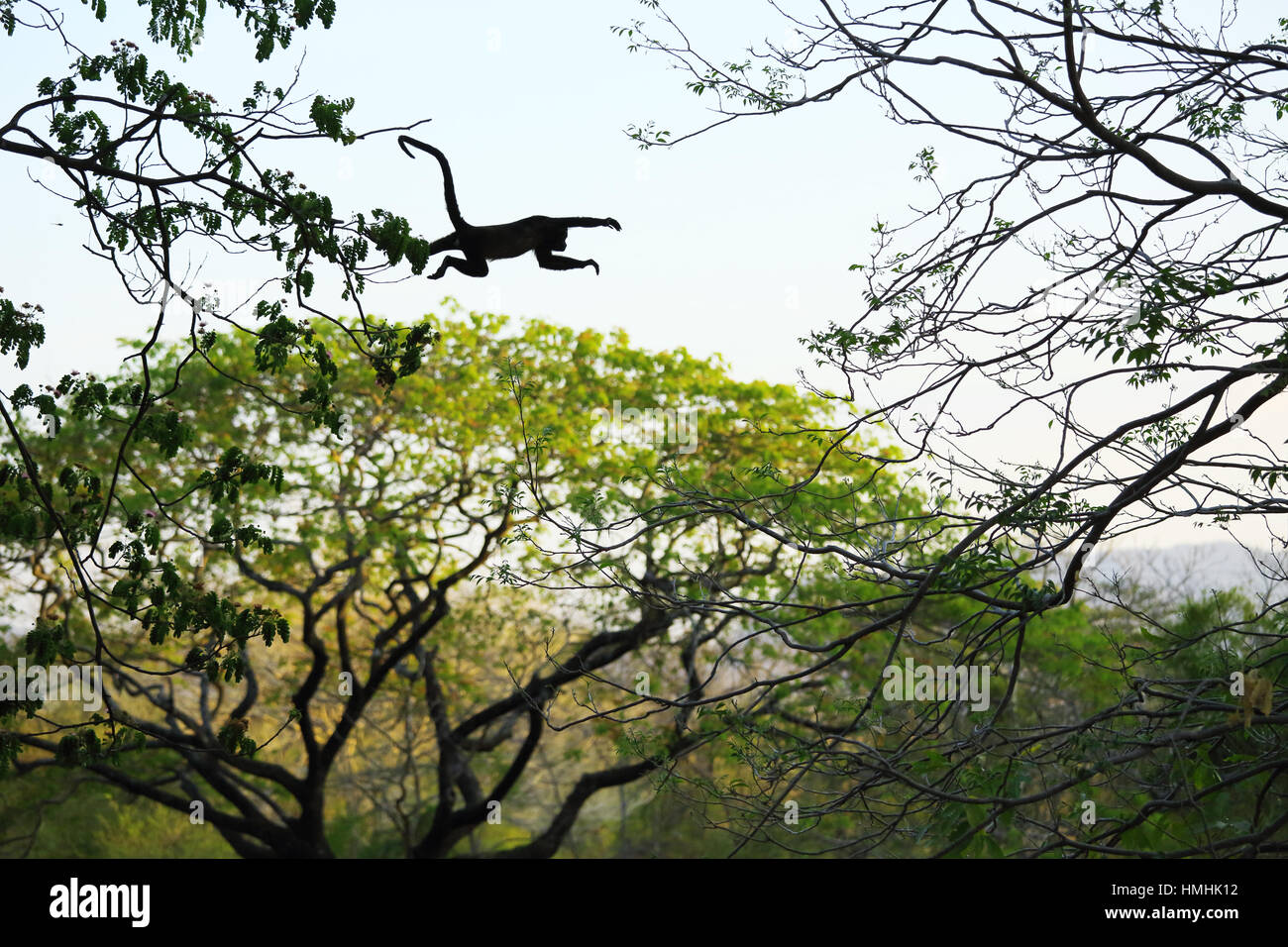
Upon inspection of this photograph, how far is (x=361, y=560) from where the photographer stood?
11.4m

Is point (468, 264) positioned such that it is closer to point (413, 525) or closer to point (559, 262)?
point (559, 262)

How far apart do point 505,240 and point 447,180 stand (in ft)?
0.97

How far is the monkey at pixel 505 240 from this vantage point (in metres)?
3.28

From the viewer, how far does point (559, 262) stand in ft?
11.1

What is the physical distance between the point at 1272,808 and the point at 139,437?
9083 mm

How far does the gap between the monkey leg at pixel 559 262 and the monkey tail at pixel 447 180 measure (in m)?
0.24

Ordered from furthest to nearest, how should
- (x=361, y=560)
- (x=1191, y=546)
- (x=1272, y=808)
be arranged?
(x=1191, y=546) < (x=361, y=560) < (x=1272, y=808)

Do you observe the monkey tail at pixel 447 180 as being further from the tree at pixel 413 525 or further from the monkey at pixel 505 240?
the tree at pixel 413 525

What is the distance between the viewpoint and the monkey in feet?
10.7

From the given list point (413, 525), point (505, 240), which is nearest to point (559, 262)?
point (505, 240)

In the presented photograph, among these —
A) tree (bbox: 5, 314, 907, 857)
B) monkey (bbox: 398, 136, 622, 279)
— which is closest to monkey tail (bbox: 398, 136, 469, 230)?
monkey (bbox: 398, 136, 622, 279)

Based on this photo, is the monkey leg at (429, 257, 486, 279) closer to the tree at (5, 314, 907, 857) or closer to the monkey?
the monkey
